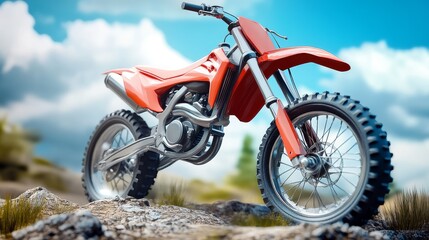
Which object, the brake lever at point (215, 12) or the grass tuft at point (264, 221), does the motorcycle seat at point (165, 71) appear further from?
the grass tuft at point (264, 221)

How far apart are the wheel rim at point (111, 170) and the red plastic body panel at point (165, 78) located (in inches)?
21.5

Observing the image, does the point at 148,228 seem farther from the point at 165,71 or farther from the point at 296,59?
the point at 165,71

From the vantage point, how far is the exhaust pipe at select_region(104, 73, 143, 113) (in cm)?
683

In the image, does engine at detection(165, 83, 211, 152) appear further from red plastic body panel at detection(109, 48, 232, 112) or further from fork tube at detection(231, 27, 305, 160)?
fork tube at detection(231, 27, 305, 160)

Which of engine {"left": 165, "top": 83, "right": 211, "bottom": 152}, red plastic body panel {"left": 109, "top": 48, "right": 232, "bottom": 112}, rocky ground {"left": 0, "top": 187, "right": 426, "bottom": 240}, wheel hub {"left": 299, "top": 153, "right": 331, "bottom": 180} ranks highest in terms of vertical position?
red plastic body panel {"left": 109, "top": 48, "right": 232, "bottom": 112}

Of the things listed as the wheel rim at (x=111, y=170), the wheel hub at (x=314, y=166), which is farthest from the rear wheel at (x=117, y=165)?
the wheel hub at (x=314, y=166)

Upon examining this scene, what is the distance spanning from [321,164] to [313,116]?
15.1 inches

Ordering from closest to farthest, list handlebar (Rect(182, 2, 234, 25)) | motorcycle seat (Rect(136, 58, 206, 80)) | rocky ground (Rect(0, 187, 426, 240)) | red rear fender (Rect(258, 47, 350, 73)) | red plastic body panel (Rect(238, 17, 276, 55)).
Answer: rocky ground (Rect(0, 187, 426, 240))
red rear fender (Rect(258, 47, 350, 73))
red plastic body panel (Rect(238, 17, 276, 55))
handlebar (Rect(182, 2, 234, 25))
motorcycle seat (Rect(136, 58, 206, 80))

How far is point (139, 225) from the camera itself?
15.4ft

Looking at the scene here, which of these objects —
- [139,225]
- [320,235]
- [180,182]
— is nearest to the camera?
[320,235]

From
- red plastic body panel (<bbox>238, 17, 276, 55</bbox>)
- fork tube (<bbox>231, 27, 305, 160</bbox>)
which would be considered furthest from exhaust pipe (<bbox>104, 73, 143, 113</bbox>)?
fork tube (<bbox>231, 27, 305, 160</bbox>)

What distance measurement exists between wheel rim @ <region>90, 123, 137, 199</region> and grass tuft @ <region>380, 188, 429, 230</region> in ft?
8.74

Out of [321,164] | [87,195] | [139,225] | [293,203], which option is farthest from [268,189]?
[87,195]

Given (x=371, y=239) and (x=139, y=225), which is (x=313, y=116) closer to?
(x=371, y=239)
